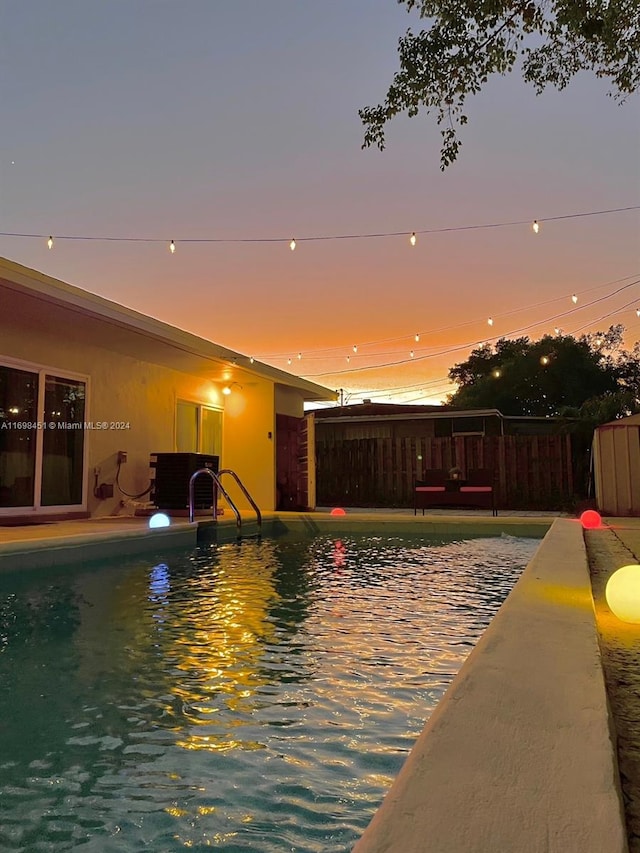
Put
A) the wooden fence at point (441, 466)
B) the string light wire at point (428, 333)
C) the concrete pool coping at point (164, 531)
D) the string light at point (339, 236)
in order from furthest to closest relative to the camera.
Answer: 1. the string light wire at point (428, 333)
2. the wooden fence at point (441, 466)
3. the string light at point (339, 236)
4. the concrete pool coping at point (164, 531)

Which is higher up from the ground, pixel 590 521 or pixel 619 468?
pixel 619 468

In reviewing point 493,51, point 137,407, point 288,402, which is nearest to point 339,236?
point 288,402

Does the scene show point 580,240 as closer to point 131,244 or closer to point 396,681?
point 131,244

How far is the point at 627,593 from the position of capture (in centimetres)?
267

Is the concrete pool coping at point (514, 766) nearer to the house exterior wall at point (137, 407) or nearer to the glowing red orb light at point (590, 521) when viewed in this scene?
the glowing red orb light at point (590, 521)

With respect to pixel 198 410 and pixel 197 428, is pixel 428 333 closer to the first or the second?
pixel 198 410

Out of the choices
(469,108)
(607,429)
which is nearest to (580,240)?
(607,429)

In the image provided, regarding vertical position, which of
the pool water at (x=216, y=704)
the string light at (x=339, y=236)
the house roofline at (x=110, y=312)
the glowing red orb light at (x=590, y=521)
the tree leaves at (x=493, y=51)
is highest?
the tree leaves at (x=493, y=51)

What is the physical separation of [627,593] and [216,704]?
1758 millimetres

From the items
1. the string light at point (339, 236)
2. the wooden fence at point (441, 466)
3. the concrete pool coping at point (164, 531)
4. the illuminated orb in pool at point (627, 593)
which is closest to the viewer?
the illuminated orb in pool at point (627, 593)

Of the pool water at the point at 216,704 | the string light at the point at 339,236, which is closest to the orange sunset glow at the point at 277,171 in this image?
the string light at the point at 339,236

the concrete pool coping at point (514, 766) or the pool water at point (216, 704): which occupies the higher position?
the concrete pool coping at point (514, 766)

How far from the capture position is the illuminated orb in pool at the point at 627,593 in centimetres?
263

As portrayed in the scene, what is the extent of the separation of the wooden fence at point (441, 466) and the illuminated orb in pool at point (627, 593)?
9.70 meters
